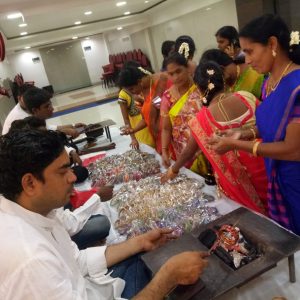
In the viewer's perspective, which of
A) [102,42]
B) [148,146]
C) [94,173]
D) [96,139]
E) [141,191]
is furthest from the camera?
[102,42]

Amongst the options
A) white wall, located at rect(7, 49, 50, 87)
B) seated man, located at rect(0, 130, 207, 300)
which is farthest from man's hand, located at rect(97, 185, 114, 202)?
white wall, located at rect(7, 49, 50, 87)

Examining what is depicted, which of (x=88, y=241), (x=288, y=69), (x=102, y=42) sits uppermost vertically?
(x=102, y=42)

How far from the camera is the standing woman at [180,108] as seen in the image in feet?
6.34

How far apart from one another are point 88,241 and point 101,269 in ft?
0.97

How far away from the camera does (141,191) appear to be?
1719mm

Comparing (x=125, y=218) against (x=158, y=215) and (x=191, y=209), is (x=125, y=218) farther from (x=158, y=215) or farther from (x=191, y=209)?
(x=191, y=209)

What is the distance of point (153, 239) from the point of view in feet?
3.98

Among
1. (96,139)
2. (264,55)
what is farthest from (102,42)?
(264,55)

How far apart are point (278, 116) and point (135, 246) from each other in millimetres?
744

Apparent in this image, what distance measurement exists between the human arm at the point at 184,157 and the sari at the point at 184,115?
0.19 metres

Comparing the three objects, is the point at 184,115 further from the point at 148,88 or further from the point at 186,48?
the point at 186,48

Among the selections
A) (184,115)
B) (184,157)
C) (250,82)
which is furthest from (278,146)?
(250,82)

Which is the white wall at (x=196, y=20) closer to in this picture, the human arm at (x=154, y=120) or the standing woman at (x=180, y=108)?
the human arm at (x=154, y=120)

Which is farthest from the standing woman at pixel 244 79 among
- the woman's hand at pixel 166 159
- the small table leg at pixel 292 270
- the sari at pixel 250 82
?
the small table leg at pixel 292 270
